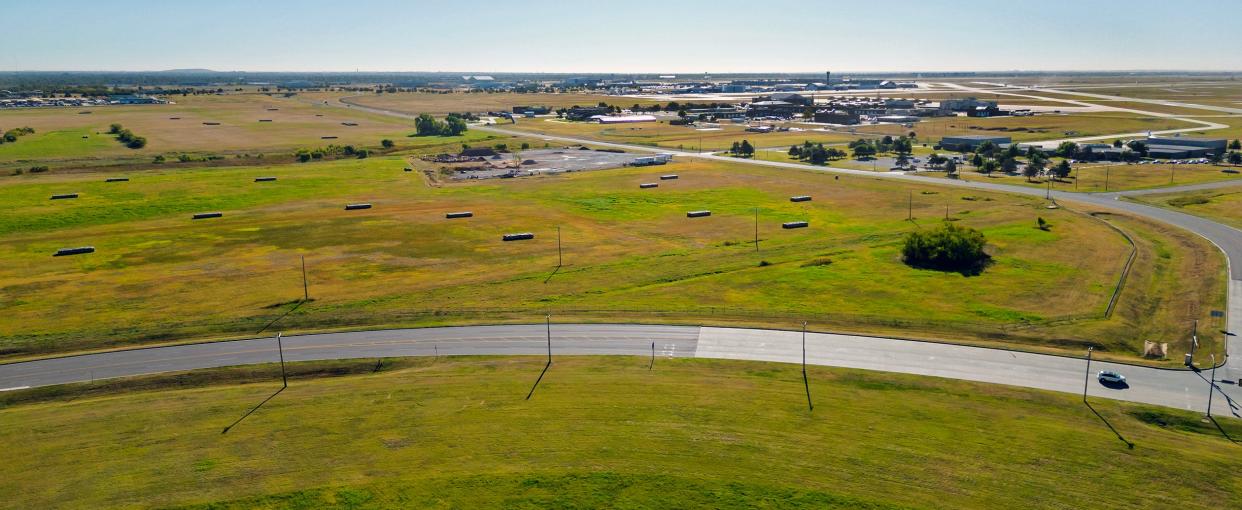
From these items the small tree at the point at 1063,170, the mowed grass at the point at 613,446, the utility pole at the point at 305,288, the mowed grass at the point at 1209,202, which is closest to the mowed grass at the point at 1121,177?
the small tree at the point at 1063,170

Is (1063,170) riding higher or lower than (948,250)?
higher

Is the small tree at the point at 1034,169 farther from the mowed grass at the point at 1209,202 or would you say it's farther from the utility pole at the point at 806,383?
the utility pole at the point at 806,383

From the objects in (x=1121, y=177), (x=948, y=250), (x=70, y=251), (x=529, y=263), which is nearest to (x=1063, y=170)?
(x=1121, y=177)

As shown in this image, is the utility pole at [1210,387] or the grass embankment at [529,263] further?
the grass embankment at [529,263]

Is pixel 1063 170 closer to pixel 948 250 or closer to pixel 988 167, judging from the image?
pixel 988 167

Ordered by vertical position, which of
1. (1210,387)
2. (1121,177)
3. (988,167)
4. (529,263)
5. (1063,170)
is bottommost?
(1210,387)
